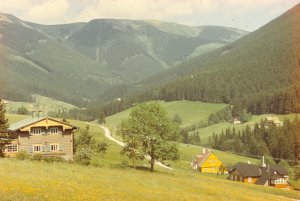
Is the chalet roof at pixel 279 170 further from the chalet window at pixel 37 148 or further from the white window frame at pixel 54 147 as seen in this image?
the chalet window at pixel 37 148

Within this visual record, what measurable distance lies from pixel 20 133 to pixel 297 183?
90.1m

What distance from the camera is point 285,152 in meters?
183

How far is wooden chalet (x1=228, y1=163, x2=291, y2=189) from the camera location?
12575 centimetres

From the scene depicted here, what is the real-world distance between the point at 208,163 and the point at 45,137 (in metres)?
78.4

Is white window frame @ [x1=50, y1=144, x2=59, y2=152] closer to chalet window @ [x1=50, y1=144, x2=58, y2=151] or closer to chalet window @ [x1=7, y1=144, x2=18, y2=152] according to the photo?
chalet window @ [x1=50, y1=144, x2=58, y2=151]

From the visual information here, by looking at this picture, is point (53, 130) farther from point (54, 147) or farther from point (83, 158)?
point (83, 158)

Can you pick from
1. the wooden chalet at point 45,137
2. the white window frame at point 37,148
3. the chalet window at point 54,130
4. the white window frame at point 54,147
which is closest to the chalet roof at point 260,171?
the wooden chalet at point 45,137

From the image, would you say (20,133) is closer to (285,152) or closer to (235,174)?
(235,174)

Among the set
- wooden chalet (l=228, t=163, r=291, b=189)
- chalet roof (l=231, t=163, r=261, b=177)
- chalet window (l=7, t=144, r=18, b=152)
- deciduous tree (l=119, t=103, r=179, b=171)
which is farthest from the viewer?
chalet roof (l=231, t=163, r=261, b=177)

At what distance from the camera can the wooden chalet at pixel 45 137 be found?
89.9m

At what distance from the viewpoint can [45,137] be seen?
300 ft

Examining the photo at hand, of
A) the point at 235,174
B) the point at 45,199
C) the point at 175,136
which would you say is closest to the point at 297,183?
the point at 235,174

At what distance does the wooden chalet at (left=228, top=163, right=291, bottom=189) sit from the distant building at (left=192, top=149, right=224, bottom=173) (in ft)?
56.1

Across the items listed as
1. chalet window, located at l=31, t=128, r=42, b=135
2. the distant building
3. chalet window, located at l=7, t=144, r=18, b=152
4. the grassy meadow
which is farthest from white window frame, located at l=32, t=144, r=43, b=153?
the distant building
